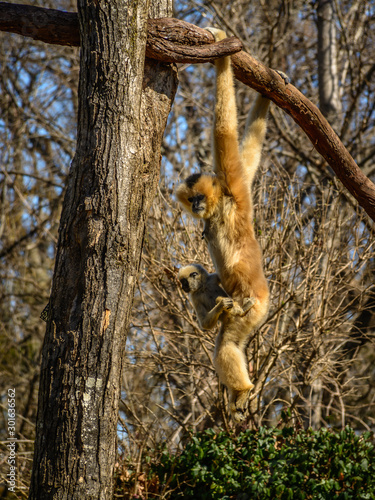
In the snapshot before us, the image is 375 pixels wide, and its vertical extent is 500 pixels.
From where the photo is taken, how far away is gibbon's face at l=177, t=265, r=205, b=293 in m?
5.10

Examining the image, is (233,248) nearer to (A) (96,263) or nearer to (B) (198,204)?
(B) (198,204)

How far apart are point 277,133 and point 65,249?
27.4ft

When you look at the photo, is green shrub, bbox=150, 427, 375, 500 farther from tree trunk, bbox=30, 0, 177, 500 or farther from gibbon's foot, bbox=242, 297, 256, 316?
tree trunk, bbox=30, 0, 177, 500

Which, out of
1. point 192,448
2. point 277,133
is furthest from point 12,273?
point 192,448

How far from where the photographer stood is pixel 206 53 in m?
3.92

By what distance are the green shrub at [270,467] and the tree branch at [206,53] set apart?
2.17 meters

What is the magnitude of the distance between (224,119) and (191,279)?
1534 millimetres

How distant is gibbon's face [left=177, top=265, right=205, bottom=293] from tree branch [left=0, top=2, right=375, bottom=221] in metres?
1.58

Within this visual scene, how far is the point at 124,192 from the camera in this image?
10.9 feet

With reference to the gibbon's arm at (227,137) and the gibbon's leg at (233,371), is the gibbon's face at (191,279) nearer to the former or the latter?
the gibbon's leg at (233,371)

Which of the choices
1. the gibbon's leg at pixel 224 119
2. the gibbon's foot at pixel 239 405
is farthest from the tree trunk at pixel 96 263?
the gibbon's foot at pixel 239 405

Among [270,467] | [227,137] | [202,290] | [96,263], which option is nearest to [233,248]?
[202,290]

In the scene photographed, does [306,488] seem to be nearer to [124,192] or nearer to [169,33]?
[124,192]

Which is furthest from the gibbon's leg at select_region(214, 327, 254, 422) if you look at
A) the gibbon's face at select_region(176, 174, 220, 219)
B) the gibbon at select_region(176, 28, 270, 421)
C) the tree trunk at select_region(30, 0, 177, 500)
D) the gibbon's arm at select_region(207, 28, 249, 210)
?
the tree trunk at select_region(30, 0, 177, 500)
